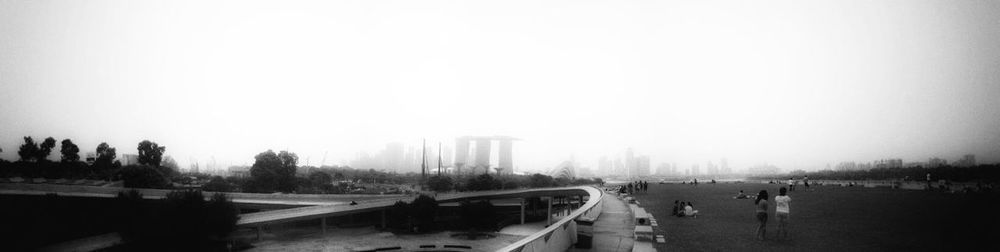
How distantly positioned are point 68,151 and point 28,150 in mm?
5745

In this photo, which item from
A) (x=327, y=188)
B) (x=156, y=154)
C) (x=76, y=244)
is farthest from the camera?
(x=156, y=154)

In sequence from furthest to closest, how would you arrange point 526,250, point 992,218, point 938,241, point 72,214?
point 72,214, point 992,218, point 938,241, point 526,250

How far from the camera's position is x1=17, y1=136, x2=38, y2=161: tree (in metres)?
87.6

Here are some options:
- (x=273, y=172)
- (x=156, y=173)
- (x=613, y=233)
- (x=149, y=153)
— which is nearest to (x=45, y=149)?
(x=149, y=153)

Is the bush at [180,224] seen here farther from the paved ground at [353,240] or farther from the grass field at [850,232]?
the grass field at [850,232]

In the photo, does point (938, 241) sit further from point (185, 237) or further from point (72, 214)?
point (72, 214)

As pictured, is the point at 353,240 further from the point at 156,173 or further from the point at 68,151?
the point at 68,151

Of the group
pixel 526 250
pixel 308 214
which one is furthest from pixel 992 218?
pixel 308 214

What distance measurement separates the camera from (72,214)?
41.0 meters

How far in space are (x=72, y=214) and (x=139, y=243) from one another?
499 inches

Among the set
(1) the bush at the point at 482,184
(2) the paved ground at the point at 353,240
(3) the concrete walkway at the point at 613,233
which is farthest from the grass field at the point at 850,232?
(1) the bush at the point at 482,184

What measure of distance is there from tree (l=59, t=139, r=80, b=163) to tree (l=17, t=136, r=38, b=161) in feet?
12.9

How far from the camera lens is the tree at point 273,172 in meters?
74.6

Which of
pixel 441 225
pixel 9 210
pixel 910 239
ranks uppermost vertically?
pixel 910 239
